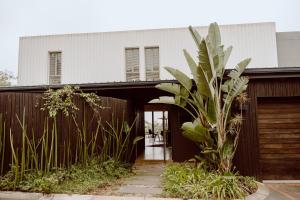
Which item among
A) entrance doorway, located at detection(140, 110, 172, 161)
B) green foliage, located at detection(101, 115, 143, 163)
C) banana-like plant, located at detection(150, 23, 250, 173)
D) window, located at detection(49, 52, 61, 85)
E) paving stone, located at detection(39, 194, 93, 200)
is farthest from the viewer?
window, located at detection(49, 52, 61, 85)

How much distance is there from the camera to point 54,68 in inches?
634

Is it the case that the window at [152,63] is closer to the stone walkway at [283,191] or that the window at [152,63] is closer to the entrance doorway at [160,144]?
the entrance doorway at [160,144]

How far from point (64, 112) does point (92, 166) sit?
5.18ft

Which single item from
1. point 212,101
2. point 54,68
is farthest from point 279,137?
point 54,68

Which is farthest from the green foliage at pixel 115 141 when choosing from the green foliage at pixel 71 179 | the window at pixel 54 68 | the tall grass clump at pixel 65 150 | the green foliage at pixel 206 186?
the window at pixel 54 68

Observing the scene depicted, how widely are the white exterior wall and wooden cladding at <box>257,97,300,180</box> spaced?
8008 mm

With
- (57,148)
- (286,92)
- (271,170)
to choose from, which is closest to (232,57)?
(286,92)

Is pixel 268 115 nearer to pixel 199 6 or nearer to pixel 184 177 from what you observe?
pixel 184 177

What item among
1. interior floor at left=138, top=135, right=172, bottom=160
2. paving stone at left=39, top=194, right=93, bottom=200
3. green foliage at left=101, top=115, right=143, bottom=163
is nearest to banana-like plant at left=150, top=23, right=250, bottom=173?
green foliage at left=101, top=115, right=143, bottom=163

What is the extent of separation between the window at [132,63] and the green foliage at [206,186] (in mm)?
9576

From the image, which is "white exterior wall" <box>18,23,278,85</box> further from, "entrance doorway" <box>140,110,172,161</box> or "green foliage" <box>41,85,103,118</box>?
"green foliage" <box>41,85,103,118</box>

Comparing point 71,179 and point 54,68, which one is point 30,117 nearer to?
point 71,179

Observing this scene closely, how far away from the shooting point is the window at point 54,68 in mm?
15914

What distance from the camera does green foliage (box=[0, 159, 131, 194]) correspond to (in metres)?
5.51
